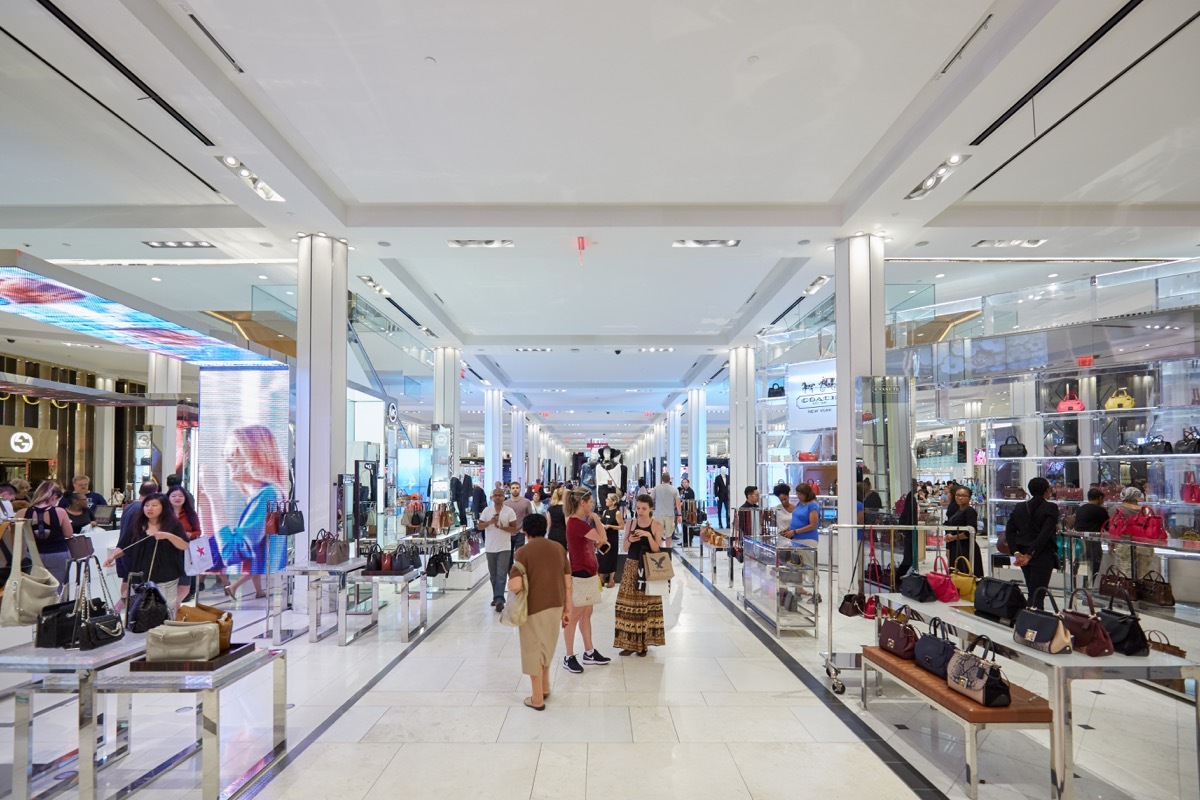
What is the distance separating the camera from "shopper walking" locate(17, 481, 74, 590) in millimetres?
7500

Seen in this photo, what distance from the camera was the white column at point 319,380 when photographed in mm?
8344

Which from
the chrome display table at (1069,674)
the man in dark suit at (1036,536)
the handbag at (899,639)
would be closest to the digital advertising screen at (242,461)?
the handbag at (899,639)

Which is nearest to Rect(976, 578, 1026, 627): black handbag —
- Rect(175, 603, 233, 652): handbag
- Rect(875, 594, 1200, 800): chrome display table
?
Rect(875, 594, 1200, 800): chrome display table

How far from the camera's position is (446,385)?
16500 mm

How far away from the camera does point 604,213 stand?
8.26m

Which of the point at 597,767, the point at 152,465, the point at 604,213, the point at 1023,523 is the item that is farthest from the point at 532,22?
the point at 152,465

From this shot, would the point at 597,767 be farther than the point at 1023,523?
No

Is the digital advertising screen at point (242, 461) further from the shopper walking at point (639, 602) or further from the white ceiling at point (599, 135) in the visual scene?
the shopper walking at point (639, 602)

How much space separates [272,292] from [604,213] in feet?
15.0

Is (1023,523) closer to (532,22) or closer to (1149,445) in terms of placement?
(1149,445)

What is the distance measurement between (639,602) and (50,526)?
20.2ft

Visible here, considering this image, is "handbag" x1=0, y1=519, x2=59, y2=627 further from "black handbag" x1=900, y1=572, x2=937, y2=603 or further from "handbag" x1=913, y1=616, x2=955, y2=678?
"black handbag" x1=900, y1=572, x2=937, y2=603

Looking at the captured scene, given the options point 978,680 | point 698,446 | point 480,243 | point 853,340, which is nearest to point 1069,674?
point 978,680

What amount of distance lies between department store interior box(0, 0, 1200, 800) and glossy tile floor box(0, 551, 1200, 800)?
0.13 ft
